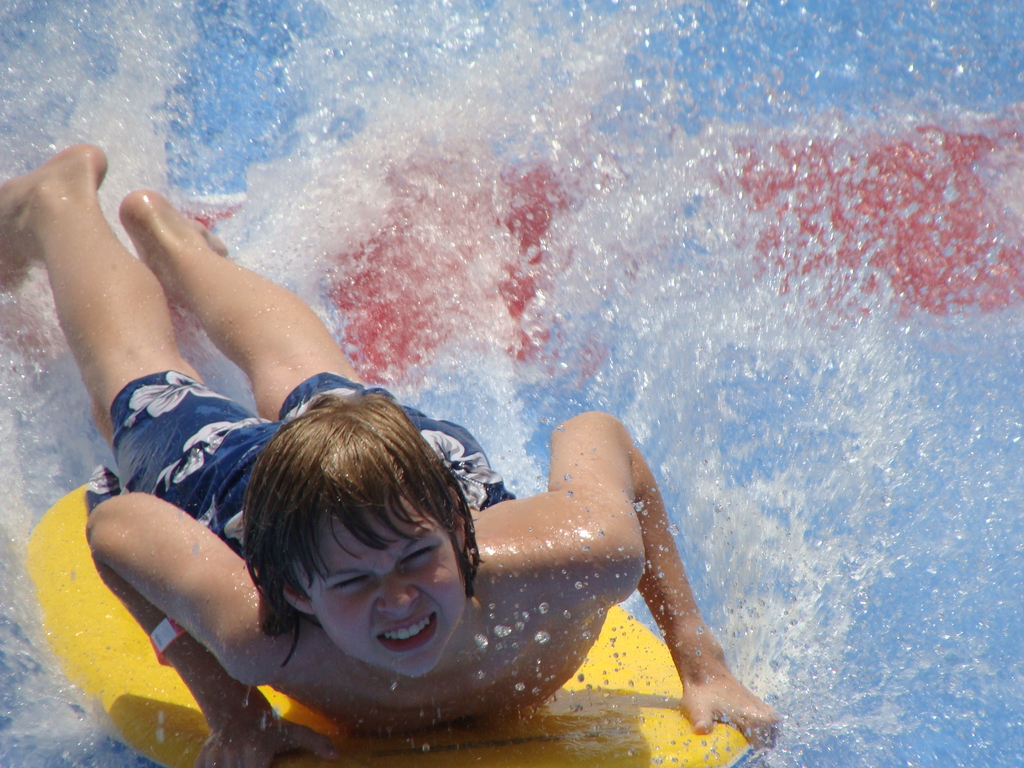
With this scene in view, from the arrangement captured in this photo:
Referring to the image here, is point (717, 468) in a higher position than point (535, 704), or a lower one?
higher

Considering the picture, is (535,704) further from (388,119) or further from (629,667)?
(388,119)

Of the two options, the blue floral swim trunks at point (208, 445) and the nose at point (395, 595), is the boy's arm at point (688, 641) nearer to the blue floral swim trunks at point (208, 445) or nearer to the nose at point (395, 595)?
the blue floral swim trunks at point (208, 445)

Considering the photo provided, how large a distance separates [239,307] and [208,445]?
0.61 metres

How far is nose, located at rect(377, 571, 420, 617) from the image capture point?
1.46m

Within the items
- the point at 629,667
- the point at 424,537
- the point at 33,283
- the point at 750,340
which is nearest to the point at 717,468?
the point at 750,340

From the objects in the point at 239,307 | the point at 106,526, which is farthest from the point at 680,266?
the point at 106,526

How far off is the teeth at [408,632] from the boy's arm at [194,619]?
29 centimetres

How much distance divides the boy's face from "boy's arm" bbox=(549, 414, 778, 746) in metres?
0.41

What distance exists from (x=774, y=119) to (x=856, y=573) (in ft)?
8.43

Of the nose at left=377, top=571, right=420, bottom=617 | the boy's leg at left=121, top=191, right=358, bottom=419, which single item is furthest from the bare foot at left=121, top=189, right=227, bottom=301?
the nose at left=377, top=571, right=420, bottom=617

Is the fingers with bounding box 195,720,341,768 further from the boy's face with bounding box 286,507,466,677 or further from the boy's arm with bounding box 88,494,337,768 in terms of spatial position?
the boy's face with bounding box 286,507,466,677

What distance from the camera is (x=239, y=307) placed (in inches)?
104

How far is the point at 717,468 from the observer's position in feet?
10.1

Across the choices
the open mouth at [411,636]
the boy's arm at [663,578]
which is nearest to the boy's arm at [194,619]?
the open mouth at [411,636]
